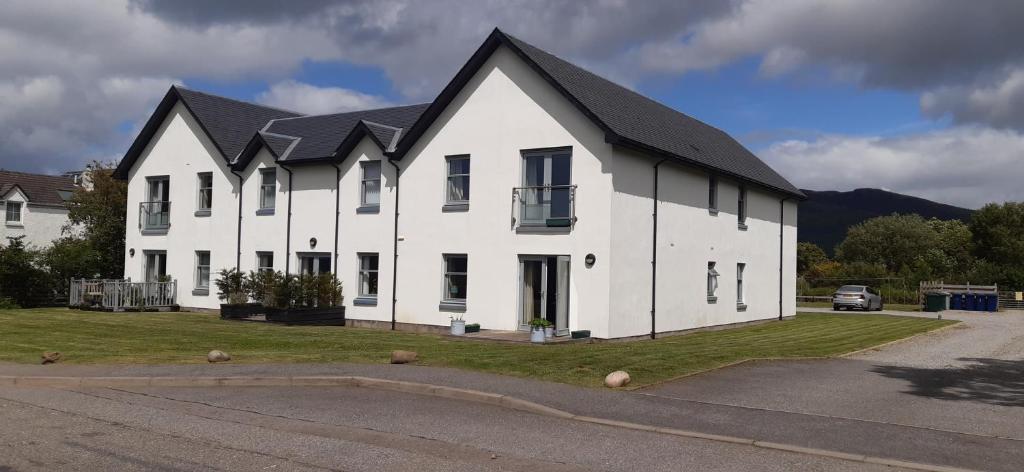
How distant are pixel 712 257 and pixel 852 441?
1755cm

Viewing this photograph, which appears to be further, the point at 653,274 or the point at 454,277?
the point at 454,277

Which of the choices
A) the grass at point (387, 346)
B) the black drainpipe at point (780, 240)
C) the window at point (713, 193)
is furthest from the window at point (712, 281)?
the black drainpipe at point (780, 240)

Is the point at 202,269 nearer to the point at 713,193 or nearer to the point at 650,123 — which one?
the point at 650,123

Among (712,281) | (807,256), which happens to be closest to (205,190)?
(712,281)

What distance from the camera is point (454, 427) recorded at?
1029 cm

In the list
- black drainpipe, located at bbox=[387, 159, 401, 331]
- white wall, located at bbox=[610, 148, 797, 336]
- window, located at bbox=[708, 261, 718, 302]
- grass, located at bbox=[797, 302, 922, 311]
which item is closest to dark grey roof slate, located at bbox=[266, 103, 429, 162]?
black drainpipe, located at bbox=[387, 159, 401, 331]

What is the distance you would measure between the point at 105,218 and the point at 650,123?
2467 cm

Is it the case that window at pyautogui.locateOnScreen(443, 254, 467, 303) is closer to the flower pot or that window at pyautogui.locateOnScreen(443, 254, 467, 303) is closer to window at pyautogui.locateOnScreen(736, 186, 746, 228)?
the flower pot

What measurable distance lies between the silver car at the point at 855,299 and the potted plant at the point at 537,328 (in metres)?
29.0

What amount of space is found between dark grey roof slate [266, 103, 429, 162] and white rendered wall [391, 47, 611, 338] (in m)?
2.44

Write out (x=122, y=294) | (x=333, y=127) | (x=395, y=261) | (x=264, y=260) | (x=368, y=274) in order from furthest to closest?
(x=122, y=294), (x=333, y=127), (x=264, y=260), (x=368, y=274), (x=395, y=261)

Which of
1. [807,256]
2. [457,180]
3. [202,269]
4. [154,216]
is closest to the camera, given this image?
[457,180]

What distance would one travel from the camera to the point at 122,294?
101ft

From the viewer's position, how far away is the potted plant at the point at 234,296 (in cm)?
2694
